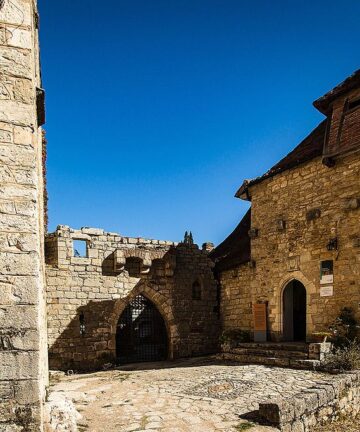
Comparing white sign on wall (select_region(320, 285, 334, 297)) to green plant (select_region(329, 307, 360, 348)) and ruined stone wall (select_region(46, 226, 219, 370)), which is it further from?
ruined stone wall (select_region(46, 226, 219, 370))

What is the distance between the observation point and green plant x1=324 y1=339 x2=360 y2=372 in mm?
7484

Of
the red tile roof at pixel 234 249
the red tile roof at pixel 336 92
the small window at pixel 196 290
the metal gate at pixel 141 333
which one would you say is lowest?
the metal gate at pixel 141 333

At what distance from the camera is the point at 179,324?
13.2m

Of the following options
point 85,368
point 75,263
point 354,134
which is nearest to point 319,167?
point 354,134

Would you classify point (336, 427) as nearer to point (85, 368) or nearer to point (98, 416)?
point (98, 416)

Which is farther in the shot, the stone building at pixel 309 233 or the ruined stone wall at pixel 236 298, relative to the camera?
the ruined stone wall at pixel 236 298

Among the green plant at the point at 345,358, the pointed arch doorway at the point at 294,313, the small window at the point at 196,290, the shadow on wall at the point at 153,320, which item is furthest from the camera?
the small window at the point at 196,290

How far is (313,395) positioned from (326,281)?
4.51 metres

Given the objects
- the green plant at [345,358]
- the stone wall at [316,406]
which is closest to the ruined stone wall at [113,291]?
the green plant at [345,358]

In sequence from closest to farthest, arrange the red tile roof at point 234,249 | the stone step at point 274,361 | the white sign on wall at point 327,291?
the stone step at point 274,361
the white sign on wall at point 327,291
the red tile roof at point 234,249

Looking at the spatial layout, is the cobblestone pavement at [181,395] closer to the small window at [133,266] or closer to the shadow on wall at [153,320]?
the shadow on wall at [153,320]

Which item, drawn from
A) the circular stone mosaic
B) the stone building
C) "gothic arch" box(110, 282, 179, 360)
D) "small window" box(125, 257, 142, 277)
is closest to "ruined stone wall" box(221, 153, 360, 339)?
the stone building

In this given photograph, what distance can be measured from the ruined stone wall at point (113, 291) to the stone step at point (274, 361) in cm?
271

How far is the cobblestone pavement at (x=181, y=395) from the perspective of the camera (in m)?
4.99
